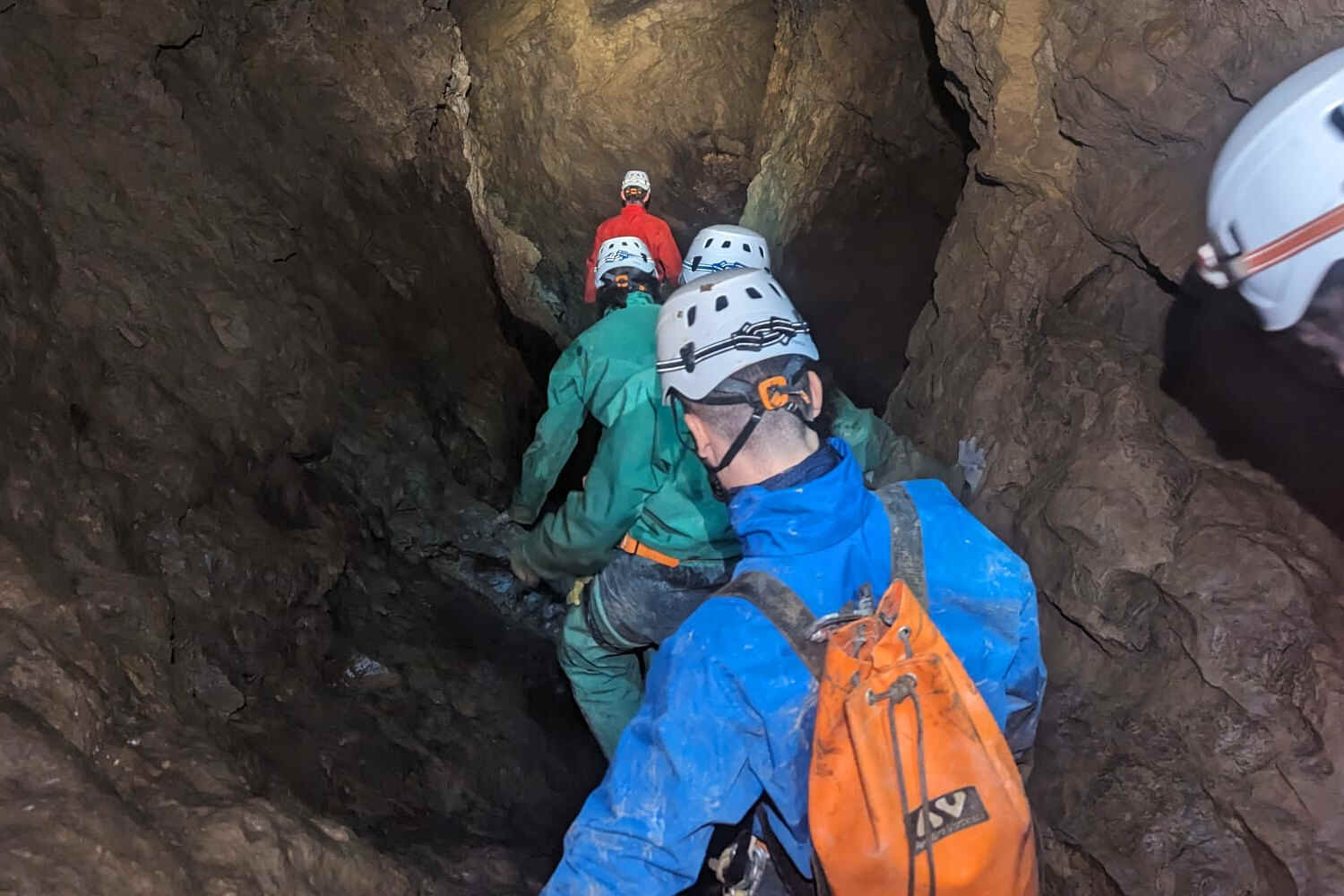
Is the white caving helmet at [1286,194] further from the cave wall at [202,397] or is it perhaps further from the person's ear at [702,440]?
the cave wall at [202,397]

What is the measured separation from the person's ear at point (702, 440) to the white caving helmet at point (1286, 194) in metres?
1.02

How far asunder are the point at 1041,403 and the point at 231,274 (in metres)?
3.65

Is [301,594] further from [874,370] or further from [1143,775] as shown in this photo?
[874,370]


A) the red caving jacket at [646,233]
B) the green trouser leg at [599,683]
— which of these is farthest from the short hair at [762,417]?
the red caving jacket at [646,233]

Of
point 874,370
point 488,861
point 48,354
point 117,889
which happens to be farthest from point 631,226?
point 117,889

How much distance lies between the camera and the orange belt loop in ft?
11.0

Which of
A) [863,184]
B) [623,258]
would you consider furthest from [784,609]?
[863,184]

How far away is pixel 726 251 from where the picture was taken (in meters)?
4.32

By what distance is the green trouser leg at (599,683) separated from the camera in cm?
368

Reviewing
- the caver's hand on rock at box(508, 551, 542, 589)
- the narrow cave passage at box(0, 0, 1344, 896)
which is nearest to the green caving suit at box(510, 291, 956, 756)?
the caver's hand on rock at box(508, 551, 542, 589)

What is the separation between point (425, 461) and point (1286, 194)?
13.6 ft

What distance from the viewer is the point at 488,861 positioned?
9.11ft

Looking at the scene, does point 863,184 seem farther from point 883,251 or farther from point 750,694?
point 750,694

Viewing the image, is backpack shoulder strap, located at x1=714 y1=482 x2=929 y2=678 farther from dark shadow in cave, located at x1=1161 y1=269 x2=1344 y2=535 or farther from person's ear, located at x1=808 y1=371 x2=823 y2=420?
dark shadow in cave, located at x1=1161 y1=269 x2=1344 y2=535
